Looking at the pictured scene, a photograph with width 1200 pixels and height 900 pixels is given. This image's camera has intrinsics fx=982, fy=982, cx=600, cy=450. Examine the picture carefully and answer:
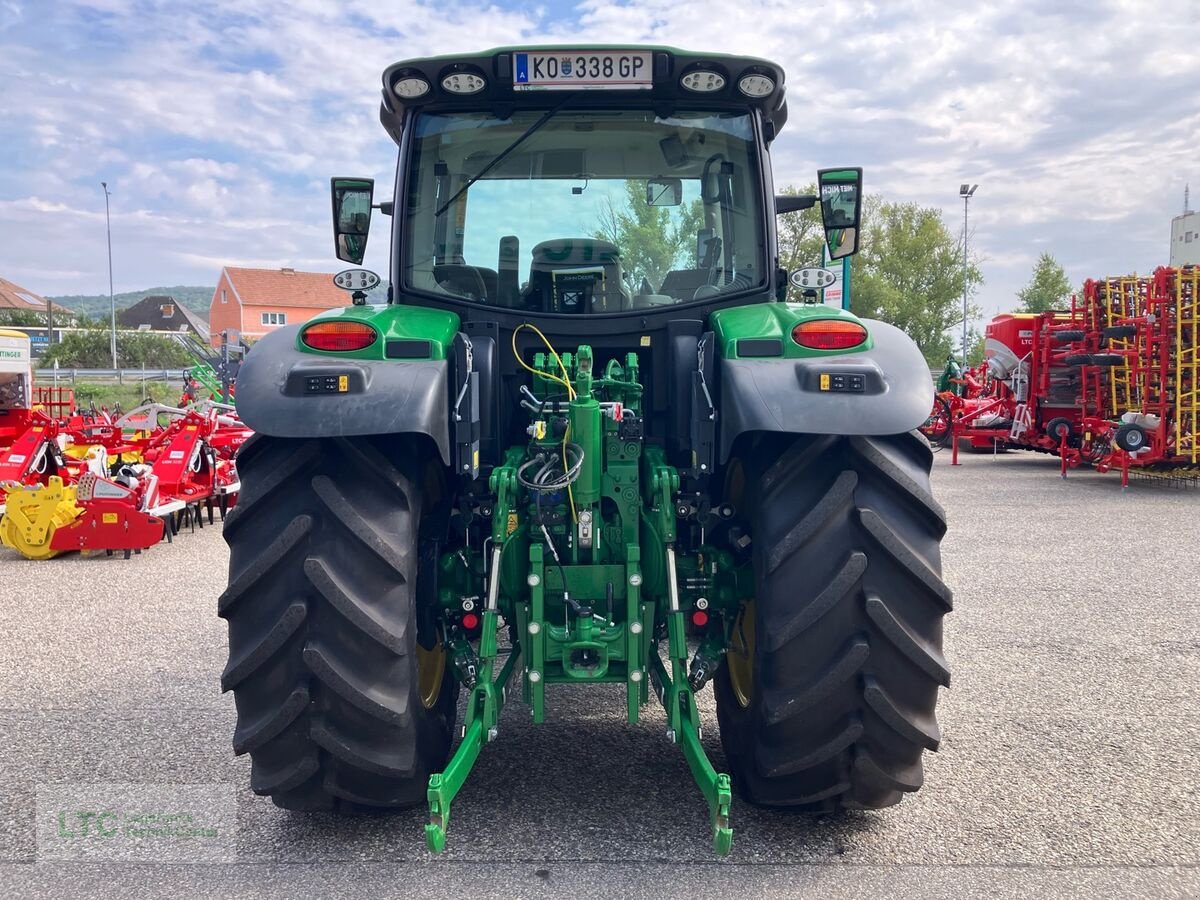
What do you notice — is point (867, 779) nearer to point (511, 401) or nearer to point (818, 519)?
point (818, 519)

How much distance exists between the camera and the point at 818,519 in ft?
9.56

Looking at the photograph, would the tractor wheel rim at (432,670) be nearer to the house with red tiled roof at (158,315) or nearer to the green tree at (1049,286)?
the green tree at (1049,286)

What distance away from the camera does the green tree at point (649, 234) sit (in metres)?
3.83

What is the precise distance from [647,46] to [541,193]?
2.21 ft

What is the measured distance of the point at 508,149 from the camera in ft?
12.4

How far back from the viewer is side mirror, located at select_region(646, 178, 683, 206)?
152 inches

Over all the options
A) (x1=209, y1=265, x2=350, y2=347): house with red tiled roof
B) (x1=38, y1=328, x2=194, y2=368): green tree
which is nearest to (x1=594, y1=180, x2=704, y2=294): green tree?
(x1=38, y1=328, x2=194, y2=368): green tree

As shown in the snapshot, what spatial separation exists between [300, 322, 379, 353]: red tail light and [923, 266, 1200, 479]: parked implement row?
1230 centimetres

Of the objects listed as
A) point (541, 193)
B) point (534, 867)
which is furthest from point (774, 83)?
point (534, 867)

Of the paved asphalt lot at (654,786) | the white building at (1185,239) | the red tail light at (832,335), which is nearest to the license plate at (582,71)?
the red tail light at (832,335)

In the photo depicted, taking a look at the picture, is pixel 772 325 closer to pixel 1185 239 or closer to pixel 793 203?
pixel 793 203

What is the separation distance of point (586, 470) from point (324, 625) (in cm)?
94

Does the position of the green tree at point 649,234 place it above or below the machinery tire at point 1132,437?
above

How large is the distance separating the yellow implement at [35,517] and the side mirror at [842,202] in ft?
22.8
